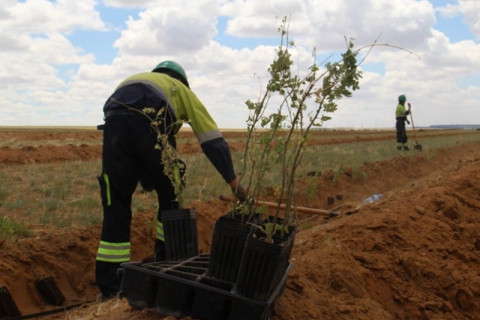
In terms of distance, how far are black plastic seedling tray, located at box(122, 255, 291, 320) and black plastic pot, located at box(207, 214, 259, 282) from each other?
0.05 metres

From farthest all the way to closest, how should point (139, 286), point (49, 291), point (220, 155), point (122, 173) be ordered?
point (49, 291), point (122, 173), point (220, 155), point (139, 286)

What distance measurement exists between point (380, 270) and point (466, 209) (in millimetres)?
2732

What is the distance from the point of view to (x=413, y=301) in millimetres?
3887

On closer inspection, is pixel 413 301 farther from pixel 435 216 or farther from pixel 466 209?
pixel 466 209

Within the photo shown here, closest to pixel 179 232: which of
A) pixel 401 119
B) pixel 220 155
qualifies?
pixel 220 155

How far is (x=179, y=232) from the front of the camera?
3.44 metres

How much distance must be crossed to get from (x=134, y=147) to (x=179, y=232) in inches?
36.7

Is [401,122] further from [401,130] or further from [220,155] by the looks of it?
[220,155]

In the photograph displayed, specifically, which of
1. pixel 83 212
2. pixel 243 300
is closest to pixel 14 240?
pixel 83 212

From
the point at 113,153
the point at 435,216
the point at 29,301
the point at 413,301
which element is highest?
the point at 113,153

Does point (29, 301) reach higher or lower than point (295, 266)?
lower

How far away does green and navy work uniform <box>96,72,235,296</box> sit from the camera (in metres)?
3.94

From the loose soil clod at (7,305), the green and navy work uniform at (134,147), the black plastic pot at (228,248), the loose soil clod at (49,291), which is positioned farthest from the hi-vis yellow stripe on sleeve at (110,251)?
the black plastic pot at (228,248)

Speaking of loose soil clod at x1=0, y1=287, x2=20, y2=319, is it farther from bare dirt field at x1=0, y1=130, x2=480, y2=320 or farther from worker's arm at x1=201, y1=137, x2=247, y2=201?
worker's arm at x1=201, y1=137, x2=247, y2=201
